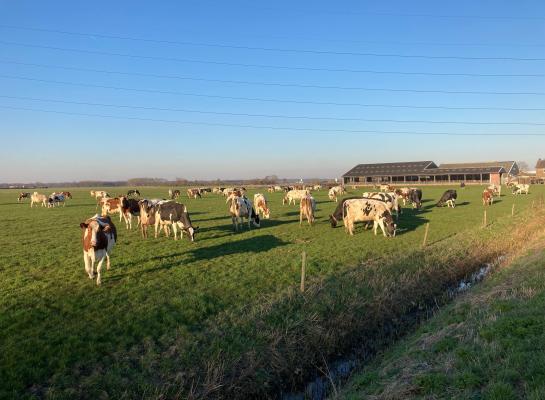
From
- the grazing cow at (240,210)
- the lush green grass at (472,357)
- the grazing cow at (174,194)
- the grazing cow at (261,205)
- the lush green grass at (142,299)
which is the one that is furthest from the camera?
the grazing cow at (174,194)

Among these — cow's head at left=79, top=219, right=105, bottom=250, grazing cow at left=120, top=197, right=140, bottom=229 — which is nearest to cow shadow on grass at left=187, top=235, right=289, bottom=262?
cow's head at left=79, top=219, right=105, bottom=250

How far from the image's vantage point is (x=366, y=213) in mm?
20562

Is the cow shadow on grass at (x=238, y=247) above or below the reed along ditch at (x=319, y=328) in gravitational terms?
above

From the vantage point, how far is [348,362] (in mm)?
7734

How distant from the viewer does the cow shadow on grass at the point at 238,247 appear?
1527 centimetres

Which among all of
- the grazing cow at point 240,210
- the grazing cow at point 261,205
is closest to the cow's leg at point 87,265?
the grazing cow at point 240,210

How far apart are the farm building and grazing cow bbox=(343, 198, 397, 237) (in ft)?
216

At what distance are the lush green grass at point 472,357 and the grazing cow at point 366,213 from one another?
10.6 m

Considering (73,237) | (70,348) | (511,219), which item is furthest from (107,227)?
(511,219)

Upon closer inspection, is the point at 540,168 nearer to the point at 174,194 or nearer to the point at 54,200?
the point at 174,194

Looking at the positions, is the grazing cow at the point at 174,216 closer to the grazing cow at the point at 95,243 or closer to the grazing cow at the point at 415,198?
the grazing cow at the point at 95,243

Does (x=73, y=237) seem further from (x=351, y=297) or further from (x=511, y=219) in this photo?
(x=511, y=219)

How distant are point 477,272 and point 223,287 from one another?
892 cm

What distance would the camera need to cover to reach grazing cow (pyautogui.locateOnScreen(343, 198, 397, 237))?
19.9 meters
